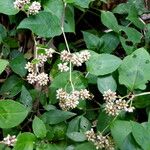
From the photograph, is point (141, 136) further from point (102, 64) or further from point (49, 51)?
point (49, 51)

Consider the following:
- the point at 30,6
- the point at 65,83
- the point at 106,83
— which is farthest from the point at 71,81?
the point at 30,6

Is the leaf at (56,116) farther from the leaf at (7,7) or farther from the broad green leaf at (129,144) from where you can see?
the leaf at (7,7)

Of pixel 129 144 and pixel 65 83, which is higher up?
pixel 65 83

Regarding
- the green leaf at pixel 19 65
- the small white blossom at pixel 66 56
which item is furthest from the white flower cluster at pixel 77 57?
the green leaf at pixel 19 65

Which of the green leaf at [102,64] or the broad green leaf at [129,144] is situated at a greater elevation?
the green leaf at [102,64]

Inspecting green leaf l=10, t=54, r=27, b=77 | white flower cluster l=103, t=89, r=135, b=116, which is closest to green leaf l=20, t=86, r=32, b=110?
green leaf l=10, t=54, r=27, b=77

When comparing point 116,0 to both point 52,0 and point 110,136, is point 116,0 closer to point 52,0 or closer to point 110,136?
point 52,0

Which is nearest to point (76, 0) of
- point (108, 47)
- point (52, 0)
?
point (52, 0)
